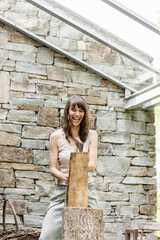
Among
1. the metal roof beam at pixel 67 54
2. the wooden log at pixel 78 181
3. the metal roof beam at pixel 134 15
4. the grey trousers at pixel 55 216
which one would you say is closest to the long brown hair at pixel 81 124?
the grey trousers at pixel 55 216

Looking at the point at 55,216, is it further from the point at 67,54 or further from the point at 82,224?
the point at 67,54

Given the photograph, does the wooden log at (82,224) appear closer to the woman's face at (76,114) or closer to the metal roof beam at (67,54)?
the woman's face at (76,114)

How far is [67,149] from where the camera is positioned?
2.83 m

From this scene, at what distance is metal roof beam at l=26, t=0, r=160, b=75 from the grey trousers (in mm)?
1864

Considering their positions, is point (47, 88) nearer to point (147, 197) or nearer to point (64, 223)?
point (147, 197)

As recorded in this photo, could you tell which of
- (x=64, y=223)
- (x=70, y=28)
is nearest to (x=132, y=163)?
(x=70, y=28)

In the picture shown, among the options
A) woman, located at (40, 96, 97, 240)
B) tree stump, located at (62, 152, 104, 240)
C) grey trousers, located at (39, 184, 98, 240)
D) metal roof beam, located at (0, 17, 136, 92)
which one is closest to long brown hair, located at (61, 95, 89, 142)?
woman, located at (40, 96, 97, 240)

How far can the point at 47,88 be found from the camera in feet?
14.9

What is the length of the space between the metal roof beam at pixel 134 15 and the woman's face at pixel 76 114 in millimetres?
1368

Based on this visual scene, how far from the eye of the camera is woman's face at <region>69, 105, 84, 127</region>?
289 cm

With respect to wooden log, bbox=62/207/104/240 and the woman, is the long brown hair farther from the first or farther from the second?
wooden log, bbox=62/207/104/240

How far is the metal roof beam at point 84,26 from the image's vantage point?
4.17 m

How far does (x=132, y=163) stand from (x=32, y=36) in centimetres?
180

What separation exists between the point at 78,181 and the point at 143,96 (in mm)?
2188
